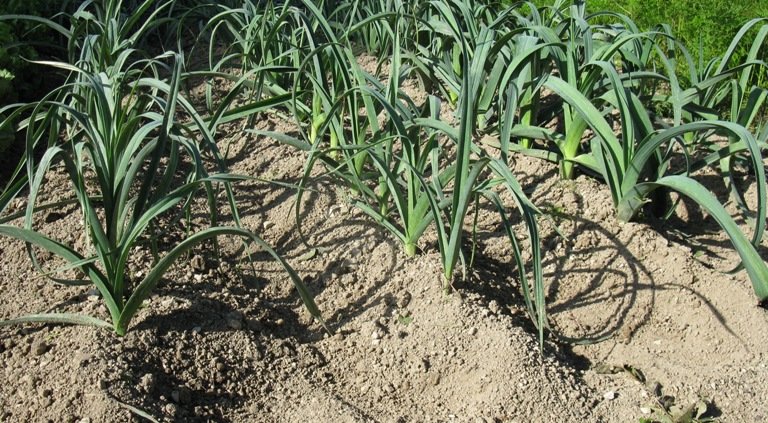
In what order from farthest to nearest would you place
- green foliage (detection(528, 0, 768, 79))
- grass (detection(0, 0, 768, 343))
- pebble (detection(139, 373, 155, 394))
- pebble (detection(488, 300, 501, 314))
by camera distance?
1. green foliage (detection(528, 0, 768, 79))
2. pebble (detection(488, 300, 501, 314))
3. grass (detection(0, 0, 768, 343))
4. pebble (detection(139, 373, 155, 394))

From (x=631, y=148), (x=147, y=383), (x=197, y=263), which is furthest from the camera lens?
(x=631, y=148)

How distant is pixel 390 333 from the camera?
2.52 m

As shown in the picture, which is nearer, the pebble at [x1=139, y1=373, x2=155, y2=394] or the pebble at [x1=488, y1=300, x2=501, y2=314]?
the pebble at [x1=139, y1=373, x2=155, y2=394]

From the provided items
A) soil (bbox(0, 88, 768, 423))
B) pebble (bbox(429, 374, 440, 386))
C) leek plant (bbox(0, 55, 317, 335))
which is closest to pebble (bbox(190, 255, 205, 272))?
soil (bbox(0, 88, 768, 423))

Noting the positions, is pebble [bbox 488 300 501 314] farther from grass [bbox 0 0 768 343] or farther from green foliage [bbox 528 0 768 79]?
green foliage [bbox 528 0 768 79]

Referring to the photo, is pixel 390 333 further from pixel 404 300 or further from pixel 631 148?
pixel 631 148

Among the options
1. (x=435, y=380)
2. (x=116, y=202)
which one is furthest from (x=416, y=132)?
(x=116, y=202)

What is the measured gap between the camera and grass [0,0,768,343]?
2.30 metres

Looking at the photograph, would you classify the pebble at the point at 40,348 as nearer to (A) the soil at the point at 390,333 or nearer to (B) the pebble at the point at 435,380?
(A) the soil at the point at 390,333

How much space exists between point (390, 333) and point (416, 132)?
64cm

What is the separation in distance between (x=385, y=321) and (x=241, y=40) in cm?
137

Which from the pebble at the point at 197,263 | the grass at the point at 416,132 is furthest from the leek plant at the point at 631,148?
the pebble at the point at 197,263

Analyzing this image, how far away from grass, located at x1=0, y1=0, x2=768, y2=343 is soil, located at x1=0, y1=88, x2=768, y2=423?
9 centimetres

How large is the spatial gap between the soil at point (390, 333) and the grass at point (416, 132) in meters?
0.09
